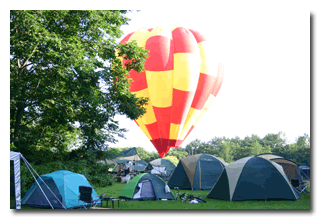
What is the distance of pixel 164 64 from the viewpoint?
10656mm

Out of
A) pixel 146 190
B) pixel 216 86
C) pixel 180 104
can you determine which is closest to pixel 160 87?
pixel 180 104

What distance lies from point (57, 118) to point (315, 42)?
7607mm

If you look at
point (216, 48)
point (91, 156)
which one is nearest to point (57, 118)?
point (91, 156)

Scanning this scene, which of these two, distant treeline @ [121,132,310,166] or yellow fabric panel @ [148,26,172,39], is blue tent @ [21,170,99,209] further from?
distant treeline @ [121,132,310,166]

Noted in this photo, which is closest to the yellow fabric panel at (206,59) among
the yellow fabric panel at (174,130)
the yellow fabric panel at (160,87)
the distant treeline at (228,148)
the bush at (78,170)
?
the yellow fabric panel at (160,87)

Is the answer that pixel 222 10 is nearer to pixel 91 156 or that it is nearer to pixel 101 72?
pixel 101 72

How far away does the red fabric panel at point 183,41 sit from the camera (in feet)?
35.7

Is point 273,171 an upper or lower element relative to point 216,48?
lower

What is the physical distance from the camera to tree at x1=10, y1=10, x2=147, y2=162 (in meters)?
7.03

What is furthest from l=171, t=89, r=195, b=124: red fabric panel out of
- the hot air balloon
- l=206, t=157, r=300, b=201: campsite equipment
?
l=206, t=157, r=300, b=201: campsite equipment

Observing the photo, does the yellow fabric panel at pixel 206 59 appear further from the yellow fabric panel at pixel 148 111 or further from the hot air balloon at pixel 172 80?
the yellow fabric panel at pixel 148 111

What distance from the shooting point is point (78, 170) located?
29.7 feet

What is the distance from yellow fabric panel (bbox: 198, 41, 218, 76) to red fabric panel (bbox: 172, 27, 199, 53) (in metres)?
0.36
